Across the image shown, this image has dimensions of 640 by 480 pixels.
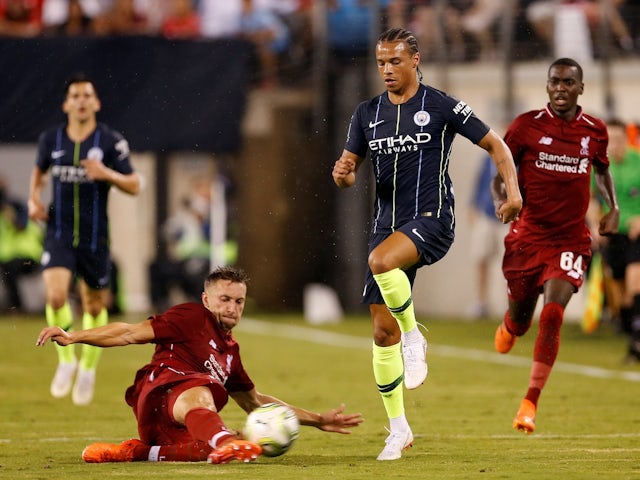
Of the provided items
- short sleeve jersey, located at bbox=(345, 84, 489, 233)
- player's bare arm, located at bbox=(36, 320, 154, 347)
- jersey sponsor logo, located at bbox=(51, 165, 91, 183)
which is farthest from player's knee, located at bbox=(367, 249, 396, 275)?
jersey sponsor logo, located at bbox=(51, 165, 91, 183)

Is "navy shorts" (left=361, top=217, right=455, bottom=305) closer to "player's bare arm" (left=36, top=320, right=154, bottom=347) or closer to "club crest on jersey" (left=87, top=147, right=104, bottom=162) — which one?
"player's bare arm" (left=36, top=320, right=154, bottom=347)

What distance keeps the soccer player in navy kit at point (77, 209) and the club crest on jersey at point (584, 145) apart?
368 cm

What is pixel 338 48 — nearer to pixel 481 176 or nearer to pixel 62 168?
pixel 481 176

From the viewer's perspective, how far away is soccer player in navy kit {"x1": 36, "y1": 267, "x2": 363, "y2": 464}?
7.89 meters

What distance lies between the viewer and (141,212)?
24.2 meters

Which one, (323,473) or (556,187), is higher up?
(556,187)

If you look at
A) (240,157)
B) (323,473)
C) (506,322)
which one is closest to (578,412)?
(506,322)

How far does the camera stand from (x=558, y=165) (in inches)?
394

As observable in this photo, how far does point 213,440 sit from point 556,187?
3.69 meters

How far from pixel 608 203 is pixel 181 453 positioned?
379 cm

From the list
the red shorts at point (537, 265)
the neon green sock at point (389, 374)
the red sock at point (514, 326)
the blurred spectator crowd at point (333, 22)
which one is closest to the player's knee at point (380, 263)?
the neon green sock at point (389, 374)

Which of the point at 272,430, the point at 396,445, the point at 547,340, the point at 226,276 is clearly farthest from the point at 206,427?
the point at 547,340

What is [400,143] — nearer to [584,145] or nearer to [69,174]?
[584,145]

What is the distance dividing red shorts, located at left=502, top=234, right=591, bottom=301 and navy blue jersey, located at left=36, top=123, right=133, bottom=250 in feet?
11.1
